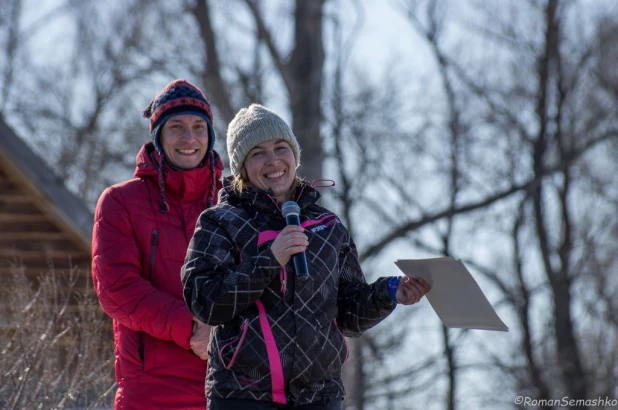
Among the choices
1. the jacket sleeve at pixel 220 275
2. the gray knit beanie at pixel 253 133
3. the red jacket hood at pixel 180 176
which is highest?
the red jacket hood at pixel 180 176

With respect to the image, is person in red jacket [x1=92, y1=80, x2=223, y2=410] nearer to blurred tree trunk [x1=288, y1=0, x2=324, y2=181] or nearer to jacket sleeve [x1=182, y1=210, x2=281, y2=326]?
jacket sleeve [x1=182, y1=210, x2=281, y2=326]

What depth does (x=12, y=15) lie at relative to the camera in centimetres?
2564

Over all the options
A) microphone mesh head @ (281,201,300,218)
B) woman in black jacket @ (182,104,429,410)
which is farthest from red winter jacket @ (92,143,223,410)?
microphone mesh head @ (281,201,300,218)

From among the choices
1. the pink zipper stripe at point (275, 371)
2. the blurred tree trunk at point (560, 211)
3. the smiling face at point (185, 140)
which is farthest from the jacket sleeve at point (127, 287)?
the blurred tree trunk at point (560, 211)

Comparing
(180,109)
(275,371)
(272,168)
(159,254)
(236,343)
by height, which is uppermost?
(180,109)

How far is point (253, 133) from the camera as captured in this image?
15.1ft

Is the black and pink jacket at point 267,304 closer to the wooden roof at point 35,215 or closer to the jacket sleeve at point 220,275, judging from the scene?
the jacket sleeve at point 220,275

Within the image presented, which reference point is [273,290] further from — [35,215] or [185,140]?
[35,215]

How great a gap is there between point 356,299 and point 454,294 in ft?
1.26

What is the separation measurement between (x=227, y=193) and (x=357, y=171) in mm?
16035

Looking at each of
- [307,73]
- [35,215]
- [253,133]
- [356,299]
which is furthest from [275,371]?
[307,73]

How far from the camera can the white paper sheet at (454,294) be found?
4297 millimetres

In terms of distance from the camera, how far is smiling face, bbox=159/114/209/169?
5.41m

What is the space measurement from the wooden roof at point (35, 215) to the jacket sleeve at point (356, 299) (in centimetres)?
534
